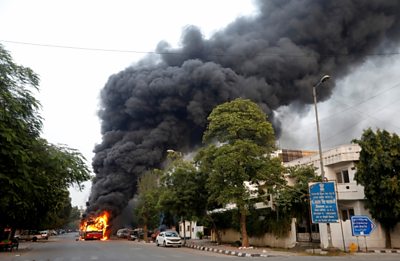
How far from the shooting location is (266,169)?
2314 centimetres

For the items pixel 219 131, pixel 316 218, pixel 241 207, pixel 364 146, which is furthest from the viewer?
pixel 219 131

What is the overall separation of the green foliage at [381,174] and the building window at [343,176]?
19.2 feet

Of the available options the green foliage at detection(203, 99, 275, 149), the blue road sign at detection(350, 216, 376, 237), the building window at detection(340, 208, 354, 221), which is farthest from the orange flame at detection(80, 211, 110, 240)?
the blue road sign at detection(350, 216, 376, 237)

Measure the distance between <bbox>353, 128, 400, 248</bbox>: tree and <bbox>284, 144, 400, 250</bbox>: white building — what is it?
2.70ft

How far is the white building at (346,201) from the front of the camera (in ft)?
68.5

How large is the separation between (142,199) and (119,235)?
8.39 meters

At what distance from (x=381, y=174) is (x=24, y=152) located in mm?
16854

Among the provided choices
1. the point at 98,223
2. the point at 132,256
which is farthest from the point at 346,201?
the point at 98,223

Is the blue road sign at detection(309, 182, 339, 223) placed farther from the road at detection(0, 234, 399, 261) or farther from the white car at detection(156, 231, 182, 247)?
the white car at detection(156, 231, 182, 247)

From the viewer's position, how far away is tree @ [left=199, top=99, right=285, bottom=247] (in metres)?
23.0

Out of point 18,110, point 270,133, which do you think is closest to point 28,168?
point 18,110

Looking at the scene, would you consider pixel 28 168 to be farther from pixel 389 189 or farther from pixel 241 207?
pixel 389 189

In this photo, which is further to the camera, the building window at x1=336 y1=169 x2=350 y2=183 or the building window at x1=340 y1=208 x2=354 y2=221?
the building window at x1=336 y1=169 x2=350 y2=183

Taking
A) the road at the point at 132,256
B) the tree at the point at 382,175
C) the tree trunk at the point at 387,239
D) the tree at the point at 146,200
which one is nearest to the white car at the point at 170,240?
the road at the point at 132,256
